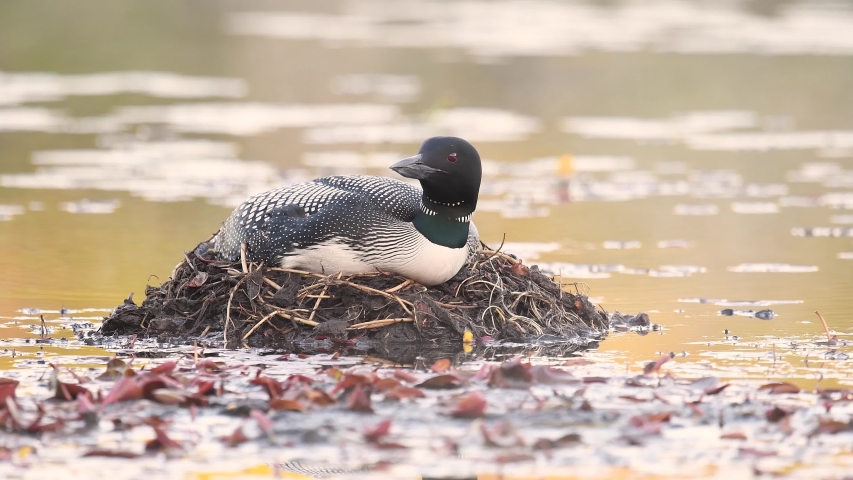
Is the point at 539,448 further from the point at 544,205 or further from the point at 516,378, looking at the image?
the point at 544,205

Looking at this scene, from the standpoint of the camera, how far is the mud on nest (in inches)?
293

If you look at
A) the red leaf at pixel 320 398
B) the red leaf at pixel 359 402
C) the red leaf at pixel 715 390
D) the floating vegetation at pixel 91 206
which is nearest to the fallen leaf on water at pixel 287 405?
the red leaf at pixel 320 398

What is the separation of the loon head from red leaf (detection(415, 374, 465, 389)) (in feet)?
5.21

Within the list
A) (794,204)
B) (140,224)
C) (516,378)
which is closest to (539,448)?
(516,378)

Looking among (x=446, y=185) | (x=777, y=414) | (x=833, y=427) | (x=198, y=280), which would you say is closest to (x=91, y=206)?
(x=198, y=280)

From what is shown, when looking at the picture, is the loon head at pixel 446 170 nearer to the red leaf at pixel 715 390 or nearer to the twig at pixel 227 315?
the twig at pixel 227 315

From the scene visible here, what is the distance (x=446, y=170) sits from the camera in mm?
7570

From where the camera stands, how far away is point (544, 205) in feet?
41.9

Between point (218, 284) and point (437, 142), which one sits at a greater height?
point (437, 142)

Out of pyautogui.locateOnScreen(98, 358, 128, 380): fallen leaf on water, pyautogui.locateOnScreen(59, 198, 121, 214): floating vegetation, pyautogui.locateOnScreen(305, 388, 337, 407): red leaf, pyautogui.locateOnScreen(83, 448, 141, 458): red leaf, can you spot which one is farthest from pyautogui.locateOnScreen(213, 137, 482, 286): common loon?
pyautogui.locateOnScreen(59, 198, 121, 214): floating vegetation

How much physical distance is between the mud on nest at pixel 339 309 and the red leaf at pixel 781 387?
163cm

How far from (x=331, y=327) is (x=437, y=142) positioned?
1.13 m

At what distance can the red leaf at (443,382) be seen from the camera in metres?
6.21

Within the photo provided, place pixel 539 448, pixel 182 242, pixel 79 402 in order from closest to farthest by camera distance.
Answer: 1. pixel 539 448
2. pixel 79 402
3. pixel 182 242
